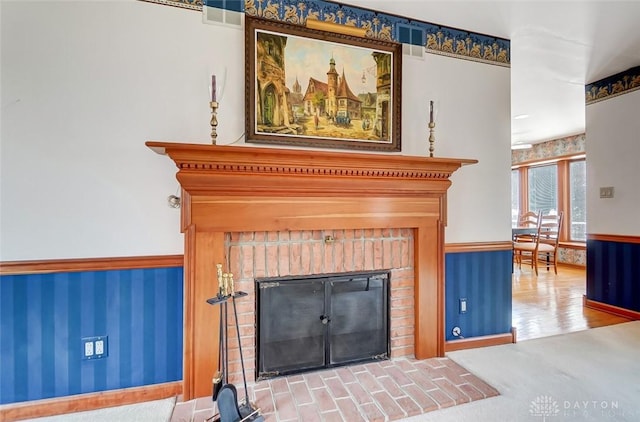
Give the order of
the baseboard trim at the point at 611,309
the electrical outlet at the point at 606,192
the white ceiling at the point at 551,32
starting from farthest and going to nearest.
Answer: the electrical outlet at the point at 606,192 < the baseboard trim at the point at 611,309 < the white ceiling at the point at 551,32

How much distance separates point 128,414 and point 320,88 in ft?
7.27

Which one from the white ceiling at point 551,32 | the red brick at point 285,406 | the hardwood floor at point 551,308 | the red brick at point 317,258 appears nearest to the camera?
the red brick at point 285,406

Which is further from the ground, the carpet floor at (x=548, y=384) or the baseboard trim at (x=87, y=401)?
the baseboard trim at (x=87, y=401)

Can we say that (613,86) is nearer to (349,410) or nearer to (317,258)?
(317,258)

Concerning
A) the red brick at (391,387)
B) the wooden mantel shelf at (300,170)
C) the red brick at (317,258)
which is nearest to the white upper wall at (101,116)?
the wooden mantel shelf at (300,170)

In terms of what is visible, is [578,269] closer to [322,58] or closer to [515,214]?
[515,214]

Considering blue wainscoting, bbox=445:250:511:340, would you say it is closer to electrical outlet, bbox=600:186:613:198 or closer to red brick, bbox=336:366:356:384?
red brick, bbox=336:366:356:384

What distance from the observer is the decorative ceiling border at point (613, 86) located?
322cm

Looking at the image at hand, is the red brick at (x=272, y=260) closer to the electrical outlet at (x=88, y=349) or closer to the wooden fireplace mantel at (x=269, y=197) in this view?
the wooden fireplace mantel at (x=269, y=197)

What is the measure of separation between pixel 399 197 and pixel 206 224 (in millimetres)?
1254

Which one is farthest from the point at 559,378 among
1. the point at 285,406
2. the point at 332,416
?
the point at 285,406

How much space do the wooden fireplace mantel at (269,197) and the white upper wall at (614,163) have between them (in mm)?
2464

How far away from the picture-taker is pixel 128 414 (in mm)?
1731

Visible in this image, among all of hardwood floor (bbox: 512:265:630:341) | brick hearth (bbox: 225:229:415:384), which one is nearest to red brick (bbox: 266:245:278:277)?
brick hearth (bbox: 225:229:415:384)
